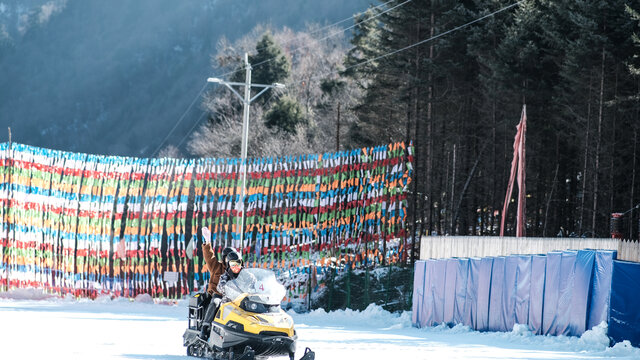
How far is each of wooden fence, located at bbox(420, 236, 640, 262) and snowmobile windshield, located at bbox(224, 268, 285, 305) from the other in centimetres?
750

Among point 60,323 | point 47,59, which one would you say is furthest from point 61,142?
point 60,323

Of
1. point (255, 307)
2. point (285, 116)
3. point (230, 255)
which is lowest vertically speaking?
point (255, 307)

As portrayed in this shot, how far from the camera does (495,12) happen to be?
44562 mm

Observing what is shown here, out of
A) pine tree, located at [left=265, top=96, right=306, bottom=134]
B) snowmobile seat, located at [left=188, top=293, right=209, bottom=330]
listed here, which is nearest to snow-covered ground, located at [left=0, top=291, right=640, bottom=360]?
snowmobile seat, located at [left=188, top=293, right=209, bottom=330]

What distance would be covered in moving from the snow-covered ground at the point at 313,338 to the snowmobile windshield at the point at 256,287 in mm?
1900

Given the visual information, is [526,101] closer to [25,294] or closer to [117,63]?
[25,294]

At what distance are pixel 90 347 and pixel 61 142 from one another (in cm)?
13847

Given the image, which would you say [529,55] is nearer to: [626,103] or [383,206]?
[626,103]

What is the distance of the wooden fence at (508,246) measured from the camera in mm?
20312

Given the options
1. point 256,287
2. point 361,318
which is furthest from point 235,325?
point 361,318

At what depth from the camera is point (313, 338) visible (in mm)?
22703

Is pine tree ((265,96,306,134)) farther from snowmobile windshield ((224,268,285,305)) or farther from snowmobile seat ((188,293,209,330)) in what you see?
snowmobile windshield ((224,268,285,305))

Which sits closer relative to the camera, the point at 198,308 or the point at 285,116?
the point at 198,308

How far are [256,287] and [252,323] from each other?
1.77 ft
